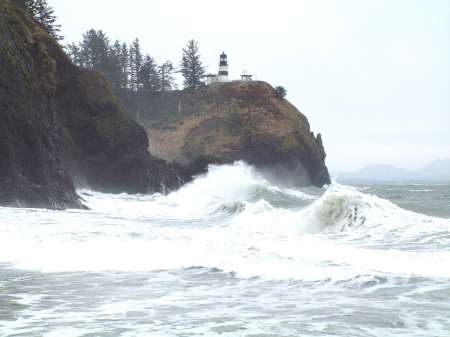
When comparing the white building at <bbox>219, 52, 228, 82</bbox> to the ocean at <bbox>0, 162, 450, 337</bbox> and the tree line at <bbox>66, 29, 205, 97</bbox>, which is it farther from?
the ocean at <bbox>0, 162, 450, 337</bbox>

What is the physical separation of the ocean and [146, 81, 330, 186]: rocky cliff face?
146 feet

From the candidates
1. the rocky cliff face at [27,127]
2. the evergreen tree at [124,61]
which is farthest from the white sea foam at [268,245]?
the evergreen tree at [124,61]

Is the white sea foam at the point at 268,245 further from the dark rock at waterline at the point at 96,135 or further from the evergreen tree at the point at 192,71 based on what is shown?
the evergreen tree at the point at 192,71

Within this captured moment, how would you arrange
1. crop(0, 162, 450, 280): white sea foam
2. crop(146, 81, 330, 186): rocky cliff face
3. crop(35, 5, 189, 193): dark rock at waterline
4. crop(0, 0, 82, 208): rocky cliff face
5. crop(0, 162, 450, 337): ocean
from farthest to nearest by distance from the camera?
1. crop(146, 81, 330, 186): rocky cliff face
2. crop(35, 5, 189, 193): dark rock at waterline
3. crop(0, 0, 82, 208): rocky cliff face
4. crop(0, 162, 450, 280): white sea foam
5. crop(0, 162, 450, 337): ocean

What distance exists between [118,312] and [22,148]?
13.0 meters

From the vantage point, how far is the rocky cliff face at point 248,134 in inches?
2418

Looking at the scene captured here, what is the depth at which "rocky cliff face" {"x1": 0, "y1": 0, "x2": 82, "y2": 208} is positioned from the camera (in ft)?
52.1

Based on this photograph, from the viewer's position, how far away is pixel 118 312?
5621 millimetres

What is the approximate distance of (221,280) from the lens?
7590mm

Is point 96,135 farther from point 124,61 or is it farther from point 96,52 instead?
point 124,61

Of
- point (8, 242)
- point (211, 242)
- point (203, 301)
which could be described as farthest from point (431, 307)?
point (8, 242)

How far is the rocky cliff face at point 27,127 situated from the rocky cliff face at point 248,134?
36295mm

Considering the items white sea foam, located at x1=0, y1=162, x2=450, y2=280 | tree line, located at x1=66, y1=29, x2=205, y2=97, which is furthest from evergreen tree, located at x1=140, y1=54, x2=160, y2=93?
white sea foam, located at x1=0, y1=162, x2=450, y2=280

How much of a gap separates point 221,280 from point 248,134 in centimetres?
5748
